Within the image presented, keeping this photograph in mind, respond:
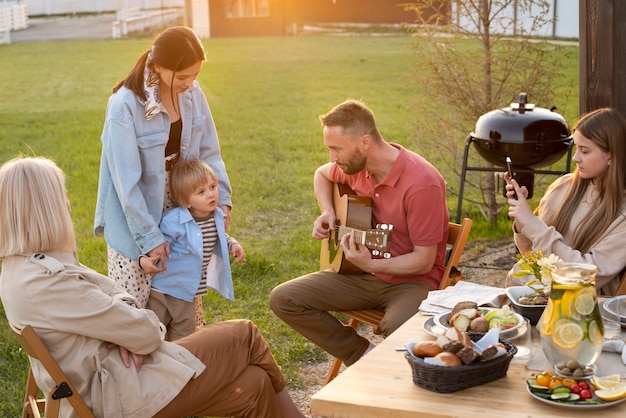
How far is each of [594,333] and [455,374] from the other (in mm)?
391

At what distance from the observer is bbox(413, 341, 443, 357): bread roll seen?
250 centimetres

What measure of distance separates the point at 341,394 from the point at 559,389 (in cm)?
59

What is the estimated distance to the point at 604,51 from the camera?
15.9 feet

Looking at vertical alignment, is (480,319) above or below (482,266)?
above

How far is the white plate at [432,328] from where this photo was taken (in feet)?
9.34

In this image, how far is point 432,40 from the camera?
735 centimetres

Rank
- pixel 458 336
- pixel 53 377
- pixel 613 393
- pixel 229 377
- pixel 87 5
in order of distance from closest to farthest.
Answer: pixel 613 393
pixel 458 336
pixel 53 377
pixel 229 377
pixel 87 5

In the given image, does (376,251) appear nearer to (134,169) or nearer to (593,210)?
(593,210)

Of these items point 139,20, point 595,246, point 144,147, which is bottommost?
point 595,246

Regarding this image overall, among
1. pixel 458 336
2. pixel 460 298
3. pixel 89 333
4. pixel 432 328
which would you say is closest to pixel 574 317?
pixel 458 336

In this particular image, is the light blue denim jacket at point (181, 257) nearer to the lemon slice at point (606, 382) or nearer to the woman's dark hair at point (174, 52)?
the woman's dark hair at point (174, 52)

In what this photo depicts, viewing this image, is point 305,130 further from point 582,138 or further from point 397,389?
point 397,389

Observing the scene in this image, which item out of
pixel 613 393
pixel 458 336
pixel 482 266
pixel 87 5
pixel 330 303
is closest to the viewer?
pixel 613 393

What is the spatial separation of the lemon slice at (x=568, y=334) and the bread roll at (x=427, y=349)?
32 cm
